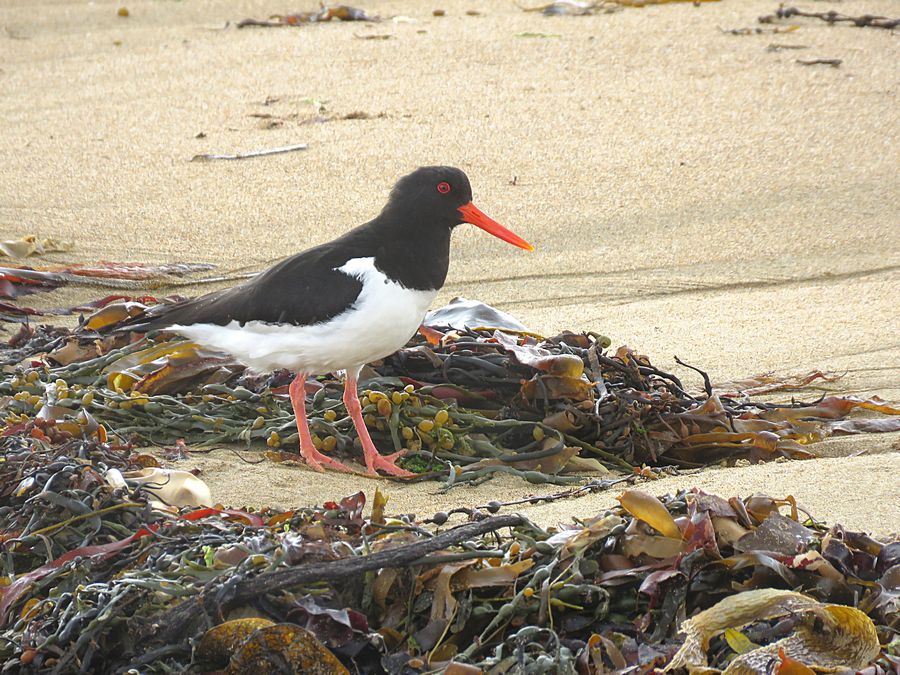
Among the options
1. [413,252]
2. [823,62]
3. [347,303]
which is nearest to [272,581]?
[347,303]

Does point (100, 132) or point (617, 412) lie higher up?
point (100, 132)

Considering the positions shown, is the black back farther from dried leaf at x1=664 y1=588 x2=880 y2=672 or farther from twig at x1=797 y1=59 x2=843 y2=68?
twig at x1=797 y1=59 x2=843 y2=68

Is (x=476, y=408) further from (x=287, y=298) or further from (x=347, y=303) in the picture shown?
(x=287, y=298)

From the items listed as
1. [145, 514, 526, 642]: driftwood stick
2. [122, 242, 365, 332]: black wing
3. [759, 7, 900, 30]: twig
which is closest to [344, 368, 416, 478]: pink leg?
[122, 242, 365, 332]: black wing

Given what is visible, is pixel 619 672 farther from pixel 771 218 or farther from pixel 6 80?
pixel 6 80

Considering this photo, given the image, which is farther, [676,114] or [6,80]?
[6,80]

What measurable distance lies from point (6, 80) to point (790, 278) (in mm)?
6674

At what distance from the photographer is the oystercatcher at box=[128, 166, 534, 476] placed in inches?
166

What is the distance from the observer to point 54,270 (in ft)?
20.1

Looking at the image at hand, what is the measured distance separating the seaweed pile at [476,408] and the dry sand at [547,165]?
251mm

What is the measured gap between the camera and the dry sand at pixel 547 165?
5594 mm

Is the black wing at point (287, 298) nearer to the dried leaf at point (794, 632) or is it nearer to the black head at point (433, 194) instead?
the black head at point (433, 194)

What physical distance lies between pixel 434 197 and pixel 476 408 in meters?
0.86

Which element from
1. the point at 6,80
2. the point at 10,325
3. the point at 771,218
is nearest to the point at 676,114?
the point at 771,218
